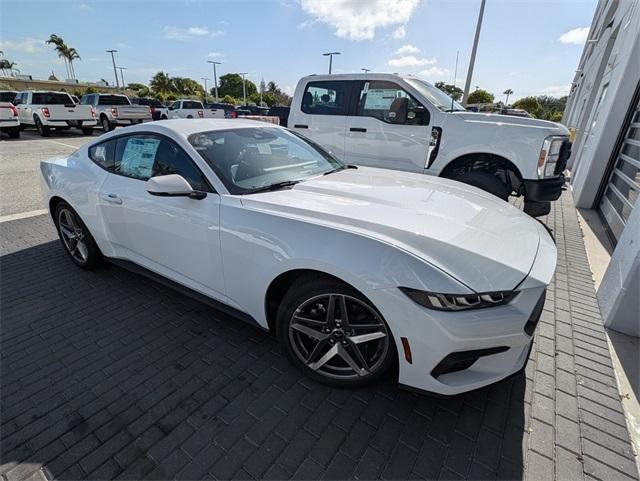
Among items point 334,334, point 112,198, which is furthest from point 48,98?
point 334,334

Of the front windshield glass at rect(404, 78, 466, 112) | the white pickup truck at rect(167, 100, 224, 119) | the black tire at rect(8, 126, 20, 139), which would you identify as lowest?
the black tire at rect(8, 126, 20, 139)

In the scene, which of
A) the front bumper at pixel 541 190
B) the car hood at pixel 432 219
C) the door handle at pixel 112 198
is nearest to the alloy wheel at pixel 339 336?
the car hood at pixel 432 219

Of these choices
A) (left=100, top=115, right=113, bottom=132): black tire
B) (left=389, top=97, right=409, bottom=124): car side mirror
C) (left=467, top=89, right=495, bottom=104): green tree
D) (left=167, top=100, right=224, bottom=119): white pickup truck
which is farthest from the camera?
(left=467, top=89, right=495, bottom=104): green tree

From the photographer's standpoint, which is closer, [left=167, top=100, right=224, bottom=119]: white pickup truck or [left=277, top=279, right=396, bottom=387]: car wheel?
[left=277, top=279, right=396, bottom=387]: car wheel

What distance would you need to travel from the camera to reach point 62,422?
6.51 ft

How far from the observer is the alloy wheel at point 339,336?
1.99 meters

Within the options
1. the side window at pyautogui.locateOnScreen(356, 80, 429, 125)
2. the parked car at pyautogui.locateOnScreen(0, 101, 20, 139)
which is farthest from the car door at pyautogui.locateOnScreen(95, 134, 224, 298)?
the parked car at pyautogui.locateOnScreen(0, 101, 20, 139)

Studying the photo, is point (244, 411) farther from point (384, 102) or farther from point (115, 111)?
point (115, 111)

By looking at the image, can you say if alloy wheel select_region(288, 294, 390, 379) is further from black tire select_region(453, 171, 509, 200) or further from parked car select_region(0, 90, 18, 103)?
parked car select_region(0, 90, 18, 103)

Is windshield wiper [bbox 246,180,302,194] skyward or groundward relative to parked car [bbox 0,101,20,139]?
skyward

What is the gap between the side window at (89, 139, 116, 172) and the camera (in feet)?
10.7

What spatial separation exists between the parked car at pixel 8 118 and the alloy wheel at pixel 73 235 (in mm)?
16404

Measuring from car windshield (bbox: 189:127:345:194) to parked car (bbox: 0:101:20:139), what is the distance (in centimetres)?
1826

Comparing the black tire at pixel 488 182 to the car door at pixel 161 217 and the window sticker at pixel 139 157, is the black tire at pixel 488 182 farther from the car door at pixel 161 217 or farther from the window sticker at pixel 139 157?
the window sticker at pixel 139 157
